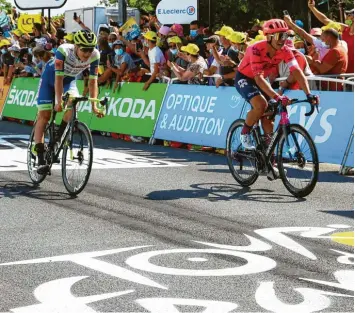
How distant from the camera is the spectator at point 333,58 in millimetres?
13156

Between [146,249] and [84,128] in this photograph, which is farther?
[84,128]

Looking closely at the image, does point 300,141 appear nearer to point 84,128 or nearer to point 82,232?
point 84,128

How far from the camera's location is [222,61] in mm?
14742

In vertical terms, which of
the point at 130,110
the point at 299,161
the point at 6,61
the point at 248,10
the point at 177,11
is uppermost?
the point at 248,10

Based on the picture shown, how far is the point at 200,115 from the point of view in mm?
15500

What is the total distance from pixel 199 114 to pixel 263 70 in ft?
17.3

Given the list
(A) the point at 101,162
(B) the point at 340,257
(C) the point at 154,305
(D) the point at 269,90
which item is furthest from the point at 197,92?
(C) the point at 154,305

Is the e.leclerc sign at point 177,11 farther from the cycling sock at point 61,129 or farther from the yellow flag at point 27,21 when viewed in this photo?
the cycling sock at point 61,129

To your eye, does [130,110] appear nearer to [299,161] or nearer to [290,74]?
[290,74]

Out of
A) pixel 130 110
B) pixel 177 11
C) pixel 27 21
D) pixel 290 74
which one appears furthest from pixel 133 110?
pixel 27 21

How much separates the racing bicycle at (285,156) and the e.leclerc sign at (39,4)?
14.0 meters

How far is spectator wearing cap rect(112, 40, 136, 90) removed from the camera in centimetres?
1789

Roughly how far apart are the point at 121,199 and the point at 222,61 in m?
5.57

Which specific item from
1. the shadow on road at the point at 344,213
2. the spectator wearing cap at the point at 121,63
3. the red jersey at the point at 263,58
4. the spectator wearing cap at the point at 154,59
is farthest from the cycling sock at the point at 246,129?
the spectator wearing cap at the point at 121,63
